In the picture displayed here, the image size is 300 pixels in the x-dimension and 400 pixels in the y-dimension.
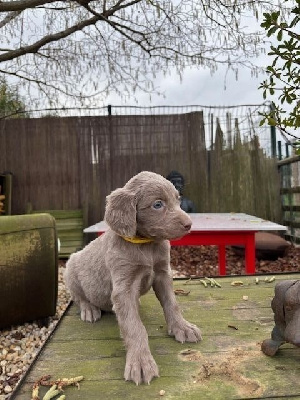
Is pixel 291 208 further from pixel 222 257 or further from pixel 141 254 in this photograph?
pixel 141 254

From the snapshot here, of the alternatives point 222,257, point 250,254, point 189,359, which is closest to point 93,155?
point 222,257

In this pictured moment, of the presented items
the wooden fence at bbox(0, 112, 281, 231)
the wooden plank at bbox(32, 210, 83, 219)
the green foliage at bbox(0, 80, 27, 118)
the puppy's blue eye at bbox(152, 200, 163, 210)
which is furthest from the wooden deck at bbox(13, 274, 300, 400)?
the green foliage at bbox(0, 80, 27, 118)

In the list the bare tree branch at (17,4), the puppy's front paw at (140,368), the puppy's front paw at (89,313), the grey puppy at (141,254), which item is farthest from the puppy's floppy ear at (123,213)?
the bare tree branch at (17,4)

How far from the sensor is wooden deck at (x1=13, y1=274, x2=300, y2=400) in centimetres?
99

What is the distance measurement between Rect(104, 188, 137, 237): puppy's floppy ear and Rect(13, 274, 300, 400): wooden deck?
383 mm


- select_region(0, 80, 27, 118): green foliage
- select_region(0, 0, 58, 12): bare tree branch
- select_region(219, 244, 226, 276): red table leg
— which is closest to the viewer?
select_region(0, 0, 58, 12): bare tree branch

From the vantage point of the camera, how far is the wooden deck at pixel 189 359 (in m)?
0.99

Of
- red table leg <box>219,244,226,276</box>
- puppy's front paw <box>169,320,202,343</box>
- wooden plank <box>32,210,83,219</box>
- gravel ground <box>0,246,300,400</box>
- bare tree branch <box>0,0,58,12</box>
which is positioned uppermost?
bare tree branch <box>0,0,58,12</box>

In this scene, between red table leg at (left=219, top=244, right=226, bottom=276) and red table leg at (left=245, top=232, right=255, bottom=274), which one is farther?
red table leg at (left=219, top=244, right=226, bottom=276)

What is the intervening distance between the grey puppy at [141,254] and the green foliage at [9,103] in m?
4.58

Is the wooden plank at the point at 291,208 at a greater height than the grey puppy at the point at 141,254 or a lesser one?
lesser

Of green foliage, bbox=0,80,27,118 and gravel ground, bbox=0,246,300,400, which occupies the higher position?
green foliage, bbox=0,80,27,118

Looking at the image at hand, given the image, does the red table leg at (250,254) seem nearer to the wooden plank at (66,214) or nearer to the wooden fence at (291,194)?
the wooden fence at (291,194)

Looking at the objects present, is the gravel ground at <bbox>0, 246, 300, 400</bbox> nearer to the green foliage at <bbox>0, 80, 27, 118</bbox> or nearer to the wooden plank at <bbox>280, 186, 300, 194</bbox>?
the wooden plank at <bbox>280, 186, 300, 194</bbox>
